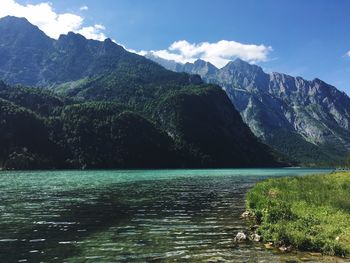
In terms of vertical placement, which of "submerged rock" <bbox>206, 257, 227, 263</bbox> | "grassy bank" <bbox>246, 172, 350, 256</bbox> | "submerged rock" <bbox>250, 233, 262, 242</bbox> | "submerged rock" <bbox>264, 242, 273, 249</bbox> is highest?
"grassy bank" <bbox>246, 172, 350, 256</bbox>

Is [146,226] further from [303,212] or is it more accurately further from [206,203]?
[206,203]

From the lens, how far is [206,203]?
56.9m

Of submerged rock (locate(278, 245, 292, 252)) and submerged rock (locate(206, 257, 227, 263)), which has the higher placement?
submerged rock (locate(278, 245, 292, 252))

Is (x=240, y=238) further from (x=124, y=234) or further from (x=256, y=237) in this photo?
(x=124, y=234)

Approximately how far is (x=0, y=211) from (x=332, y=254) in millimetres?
35550

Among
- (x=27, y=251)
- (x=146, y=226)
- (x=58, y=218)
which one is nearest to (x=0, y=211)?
(x=58, y=218)

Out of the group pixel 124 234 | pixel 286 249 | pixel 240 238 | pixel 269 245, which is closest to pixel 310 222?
pixel 269 245

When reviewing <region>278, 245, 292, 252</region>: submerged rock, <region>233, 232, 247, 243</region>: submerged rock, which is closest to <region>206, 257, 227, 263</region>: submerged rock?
<region>278, 245, 292, 252</region>: submerged rock

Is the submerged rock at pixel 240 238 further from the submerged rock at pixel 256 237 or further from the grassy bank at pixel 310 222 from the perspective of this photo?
the grassy bank at pixel 310 222

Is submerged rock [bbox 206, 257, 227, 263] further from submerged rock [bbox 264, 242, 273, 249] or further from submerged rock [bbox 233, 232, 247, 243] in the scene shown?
submerged rock [bbox 233, 232, 247, 243]

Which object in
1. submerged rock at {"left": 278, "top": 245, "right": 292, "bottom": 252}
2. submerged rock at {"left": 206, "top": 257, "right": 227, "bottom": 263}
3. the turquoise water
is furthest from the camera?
submerged rock at {"left": 278, "top": 245, "right": 292, "bottom": 252}

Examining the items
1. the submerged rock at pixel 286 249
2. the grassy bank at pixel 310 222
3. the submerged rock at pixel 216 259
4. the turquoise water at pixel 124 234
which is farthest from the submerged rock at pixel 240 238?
the submerged rock at pixel 216 259

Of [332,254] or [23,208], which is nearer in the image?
[332,254]

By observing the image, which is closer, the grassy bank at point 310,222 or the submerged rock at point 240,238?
the grassy bank at point 310,222
